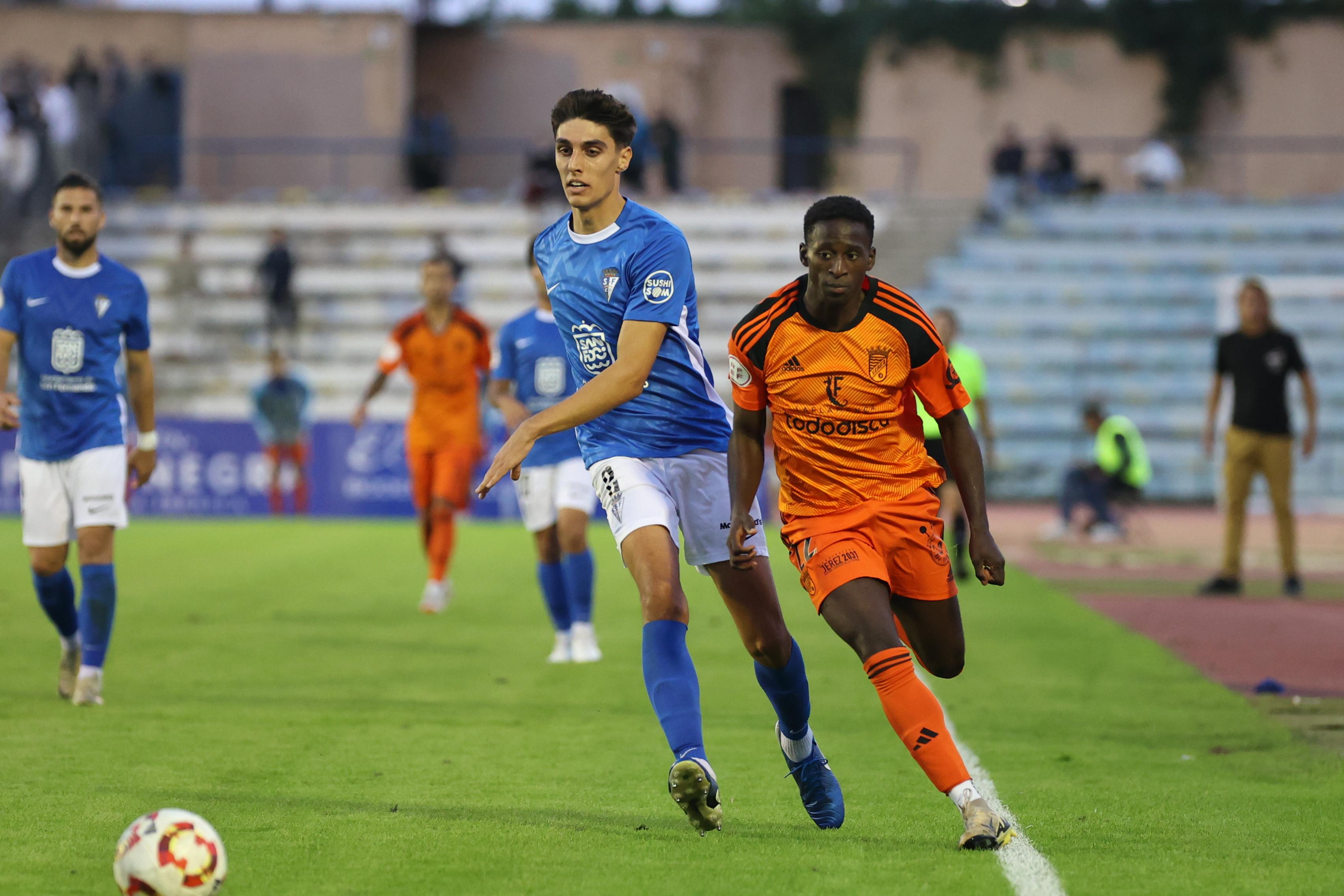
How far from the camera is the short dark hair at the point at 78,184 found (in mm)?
7621

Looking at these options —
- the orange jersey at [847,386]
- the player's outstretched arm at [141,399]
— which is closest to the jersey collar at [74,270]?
the player's outstretched arm at [141,399]

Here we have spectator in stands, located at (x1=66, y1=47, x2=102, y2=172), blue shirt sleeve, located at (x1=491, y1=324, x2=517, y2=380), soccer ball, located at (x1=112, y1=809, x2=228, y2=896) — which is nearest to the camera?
soccer ball, located at (x1=112, y1=809, x2=228, y2=896)

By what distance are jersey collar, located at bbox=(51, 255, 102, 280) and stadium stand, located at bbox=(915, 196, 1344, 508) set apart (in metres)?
18.9

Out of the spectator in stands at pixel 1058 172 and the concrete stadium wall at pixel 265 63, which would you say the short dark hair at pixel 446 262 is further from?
the concrete stadium wall at pixel 265 63

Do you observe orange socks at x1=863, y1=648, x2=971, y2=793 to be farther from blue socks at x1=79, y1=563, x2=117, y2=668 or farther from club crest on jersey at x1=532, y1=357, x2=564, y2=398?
club crest on jersey at x1=532, y1=357, x2=564, y2=398

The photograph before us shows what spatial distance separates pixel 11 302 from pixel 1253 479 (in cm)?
956

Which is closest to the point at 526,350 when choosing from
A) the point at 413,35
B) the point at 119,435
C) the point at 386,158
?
the point at 119,435

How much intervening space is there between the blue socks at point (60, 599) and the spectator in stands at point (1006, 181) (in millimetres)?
24073

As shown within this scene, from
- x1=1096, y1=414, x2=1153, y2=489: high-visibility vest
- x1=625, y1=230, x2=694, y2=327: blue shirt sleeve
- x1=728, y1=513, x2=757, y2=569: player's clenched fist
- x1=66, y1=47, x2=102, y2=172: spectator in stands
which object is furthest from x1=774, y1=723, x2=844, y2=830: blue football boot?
x1=66, y1=47, x2=102, y2=172: spectator in stands

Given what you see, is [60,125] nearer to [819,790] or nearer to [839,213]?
[839,213]

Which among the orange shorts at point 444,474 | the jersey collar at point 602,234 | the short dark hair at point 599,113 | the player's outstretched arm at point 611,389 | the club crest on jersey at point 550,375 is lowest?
the orange shorts at point 444,474

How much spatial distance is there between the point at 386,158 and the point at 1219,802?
31543mm

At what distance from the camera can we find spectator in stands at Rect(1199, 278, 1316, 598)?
1295 centimetres

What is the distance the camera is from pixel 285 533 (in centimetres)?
1880
